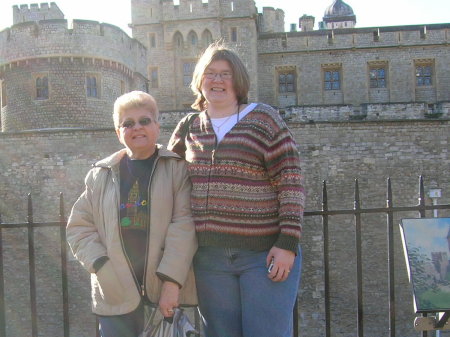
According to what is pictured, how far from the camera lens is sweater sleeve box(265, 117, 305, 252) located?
292cm

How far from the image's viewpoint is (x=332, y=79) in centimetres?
2598

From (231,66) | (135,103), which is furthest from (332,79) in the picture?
(135,103)

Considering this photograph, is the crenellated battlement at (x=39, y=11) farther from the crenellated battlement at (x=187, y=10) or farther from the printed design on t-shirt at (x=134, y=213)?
the printed design on t-shirt at (x=134, y=213)

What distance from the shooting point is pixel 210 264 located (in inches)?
120

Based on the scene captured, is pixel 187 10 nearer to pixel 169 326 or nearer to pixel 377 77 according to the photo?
pixel 377 77

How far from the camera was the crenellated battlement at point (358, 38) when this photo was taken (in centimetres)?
2538

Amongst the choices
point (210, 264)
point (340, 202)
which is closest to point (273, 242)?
point (210, 264)

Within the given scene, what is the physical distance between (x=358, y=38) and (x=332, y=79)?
2.34m

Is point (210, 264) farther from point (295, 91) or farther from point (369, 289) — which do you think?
point (295, 91)

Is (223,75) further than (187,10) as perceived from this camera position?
No

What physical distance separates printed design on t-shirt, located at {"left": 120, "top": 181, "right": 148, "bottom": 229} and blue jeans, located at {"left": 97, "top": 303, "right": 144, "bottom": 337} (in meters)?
0.47

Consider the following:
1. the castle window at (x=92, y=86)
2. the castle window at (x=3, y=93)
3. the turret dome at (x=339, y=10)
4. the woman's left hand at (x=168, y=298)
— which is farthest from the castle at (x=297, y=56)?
the woman's left hand at (x=168, y=298)

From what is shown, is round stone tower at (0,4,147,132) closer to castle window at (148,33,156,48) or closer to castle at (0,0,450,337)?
castle at (0,0,450,337)

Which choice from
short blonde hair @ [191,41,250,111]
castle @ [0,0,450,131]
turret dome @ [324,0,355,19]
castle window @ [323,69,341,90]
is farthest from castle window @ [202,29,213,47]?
short blonde hair @ [191,41,250,111]
